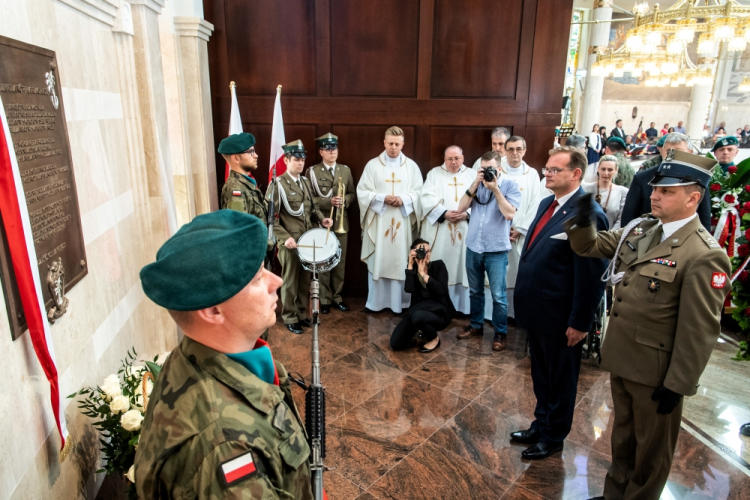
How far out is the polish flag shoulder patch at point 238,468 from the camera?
0.99 meters

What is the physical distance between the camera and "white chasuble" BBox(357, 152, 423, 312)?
5191mm

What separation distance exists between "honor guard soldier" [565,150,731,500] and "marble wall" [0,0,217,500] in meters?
2.37

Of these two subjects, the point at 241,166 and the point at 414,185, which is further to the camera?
the point at 414,185

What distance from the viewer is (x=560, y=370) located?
116 inches

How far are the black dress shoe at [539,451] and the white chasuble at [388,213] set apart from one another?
2490 mm

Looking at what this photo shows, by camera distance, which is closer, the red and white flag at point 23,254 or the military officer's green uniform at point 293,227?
the red and white flag at point 23,254

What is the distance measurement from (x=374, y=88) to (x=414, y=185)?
3.89 ft

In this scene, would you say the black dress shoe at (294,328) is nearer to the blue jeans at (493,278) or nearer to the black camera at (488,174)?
the blue jeans at (493,278)

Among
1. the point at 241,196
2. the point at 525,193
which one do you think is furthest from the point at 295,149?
the point at 525,193

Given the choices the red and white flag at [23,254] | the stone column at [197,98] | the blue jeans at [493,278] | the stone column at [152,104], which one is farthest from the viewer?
the stone column at [197,98]

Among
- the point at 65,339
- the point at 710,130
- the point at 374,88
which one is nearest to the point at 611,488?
the point at 65,339

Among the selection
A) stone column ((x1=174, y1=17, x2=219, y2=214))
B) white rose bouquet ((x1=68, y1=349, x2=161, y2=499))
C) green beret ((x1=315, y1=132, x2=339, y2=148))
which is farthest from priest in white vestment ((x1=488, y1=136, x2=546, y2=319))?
white rose bouquet ((x1=68, y1=349, x2=161, y2=499))

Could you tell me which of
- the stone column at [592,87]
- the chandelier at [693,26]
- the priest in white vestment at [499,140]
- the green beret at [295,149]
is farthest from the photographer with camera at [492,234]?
the stone column at [592,87]

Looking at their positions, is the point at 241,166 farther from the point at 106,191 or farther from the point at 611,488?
the point at 611,488
